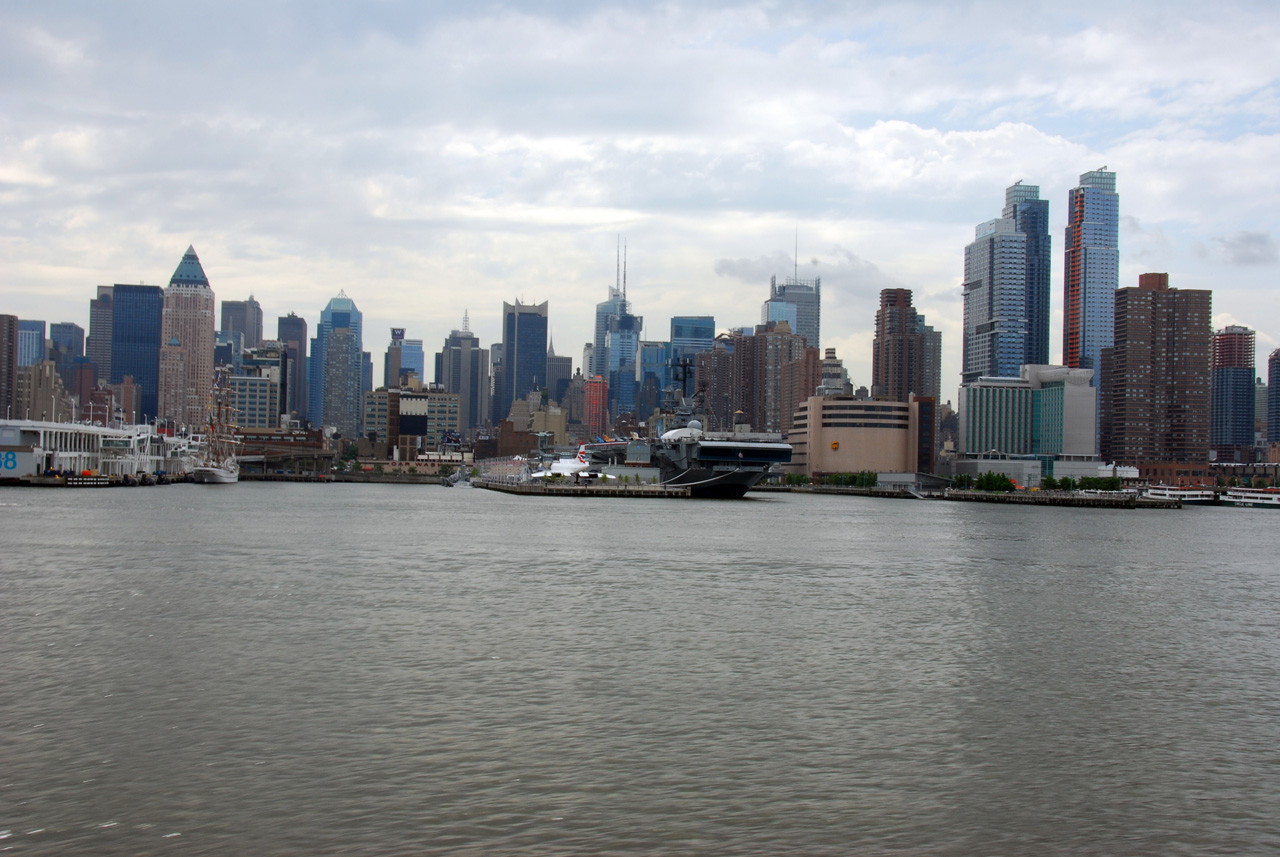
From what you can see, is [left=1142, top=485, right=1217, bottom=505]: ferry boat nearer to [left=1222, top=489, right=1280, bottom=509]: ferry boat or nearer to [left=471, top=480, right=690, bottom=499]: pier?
[left=1222, top=489, right=1280, bottom=509]: ferry boat

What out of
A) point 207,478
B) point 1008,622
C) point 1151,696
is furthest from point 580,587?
point 207,478

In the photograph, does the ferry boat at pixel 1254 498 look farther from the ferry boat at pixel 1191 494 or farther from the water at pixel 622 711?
the water at pixel 622 711

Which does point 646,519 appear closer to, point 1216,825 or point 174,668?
point 174,668

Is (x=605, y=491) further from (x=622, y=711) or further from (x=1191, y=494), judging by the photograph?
(x=622, y=711)

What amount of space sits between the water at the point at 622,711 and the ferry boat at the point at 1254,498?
6164 inches

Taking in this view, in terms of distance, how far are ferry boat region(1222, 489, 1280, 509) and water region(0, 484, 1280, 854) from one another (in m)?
157

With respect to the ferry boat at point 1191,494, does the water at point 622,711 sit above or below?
above

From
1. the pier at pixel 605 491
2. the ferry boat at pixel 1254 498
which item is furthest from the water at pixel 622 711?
the ferry boat at pixel 1254 498

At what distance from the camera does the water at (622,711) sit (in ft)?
52.7

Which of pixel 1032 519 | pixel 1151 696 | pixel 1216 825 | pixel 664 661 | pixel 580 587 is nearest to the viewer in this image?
pixel 1216 825

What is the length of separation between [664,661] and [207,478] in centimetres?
17920

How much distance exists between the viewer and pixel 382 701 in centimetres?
2280

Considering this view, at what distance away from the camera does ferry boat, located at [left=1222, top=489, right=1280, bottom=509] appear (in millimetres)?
183000

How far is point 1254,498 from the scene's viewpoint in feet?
612
